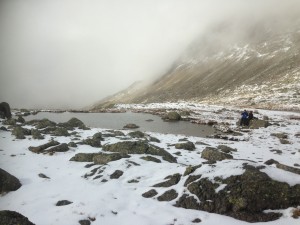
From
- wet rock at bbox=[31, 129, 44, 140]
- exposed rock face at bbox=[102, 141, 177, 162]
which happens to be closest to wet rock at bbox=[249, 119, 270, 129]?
exposed rock face at bbox=[102, 141, 177, 162]

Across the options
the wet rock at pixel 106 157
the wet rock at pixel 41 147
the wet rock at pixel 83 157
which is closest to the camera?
the wet rock at pixel 106 157

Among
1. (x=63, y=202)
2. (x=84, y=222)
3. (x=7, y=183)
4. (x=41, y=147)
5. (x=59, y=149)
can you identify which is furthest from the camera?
(x=41, y=147)

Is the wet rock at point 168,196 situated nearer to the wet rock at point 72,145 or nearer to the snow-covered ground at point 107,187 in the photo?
the snow-covered ground at point 107,187

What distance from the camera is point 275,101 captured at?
257 ft

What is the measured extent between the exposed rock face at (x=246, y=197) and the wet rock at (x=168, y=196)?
545 millimetres

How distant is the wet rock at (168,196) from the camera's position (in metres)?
15.2

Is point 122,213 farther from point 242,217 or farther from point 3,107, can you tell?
point 3,107

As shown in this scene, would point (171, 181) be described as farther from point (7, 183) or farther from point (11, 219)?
point (7, 183)

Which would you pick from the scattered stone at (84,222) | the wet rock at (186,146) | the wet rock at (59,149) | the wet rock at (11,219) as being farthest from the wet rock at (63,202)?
the wet rock at (186,146)

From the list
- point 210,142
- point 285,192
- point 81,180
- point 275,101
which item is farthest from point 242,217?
point 275,101

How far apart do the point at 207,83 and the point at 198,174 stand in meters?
142

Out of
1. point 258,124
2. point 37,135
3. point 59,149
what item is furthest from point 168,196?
point 258,124

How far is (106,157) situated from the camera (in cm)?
2197

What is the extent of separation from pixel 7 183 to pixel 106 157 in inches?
264
